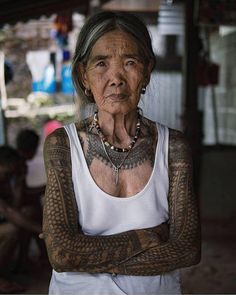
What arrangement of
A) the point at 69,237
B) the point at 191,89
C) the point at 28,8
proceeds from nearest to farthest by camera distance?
the point at 69,237 → the point at 28,8 → the point at 191,89

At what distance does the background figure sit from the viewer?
4.02m

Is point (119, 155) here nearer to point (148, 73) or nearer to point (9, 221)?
point (148, 73)

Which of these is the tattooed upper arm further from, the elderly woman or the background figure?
the background figure

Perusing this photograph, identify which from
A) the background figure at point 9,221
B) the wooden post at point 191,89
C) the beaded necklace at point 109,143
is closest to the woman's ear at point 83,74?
the beaded necklace at point 109,143

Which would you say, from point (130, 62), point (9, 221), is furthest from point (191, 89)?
point (130, 62)

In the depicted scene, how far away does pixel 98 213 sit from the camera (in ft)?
5.84

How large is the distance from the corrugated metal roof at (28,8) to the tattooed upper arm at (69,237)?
117 inches

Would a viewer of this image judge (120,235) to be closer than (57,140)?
Yes

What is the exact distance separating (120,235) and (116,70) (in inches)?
25.1

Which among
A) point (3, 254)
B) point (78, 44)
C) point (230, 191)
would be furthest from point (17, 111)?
point (78, 44)

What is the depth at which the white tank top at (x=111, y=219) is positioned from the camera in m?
1.75

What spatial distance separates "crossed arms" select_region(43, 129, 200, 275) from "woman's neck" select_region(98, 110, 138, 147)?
18 centimetres

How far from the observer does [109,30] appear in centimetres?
182

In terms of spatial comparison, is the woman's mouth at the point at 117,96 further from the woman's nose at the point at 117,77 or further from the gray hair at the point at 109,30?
the gray hair at the point at 109,30
